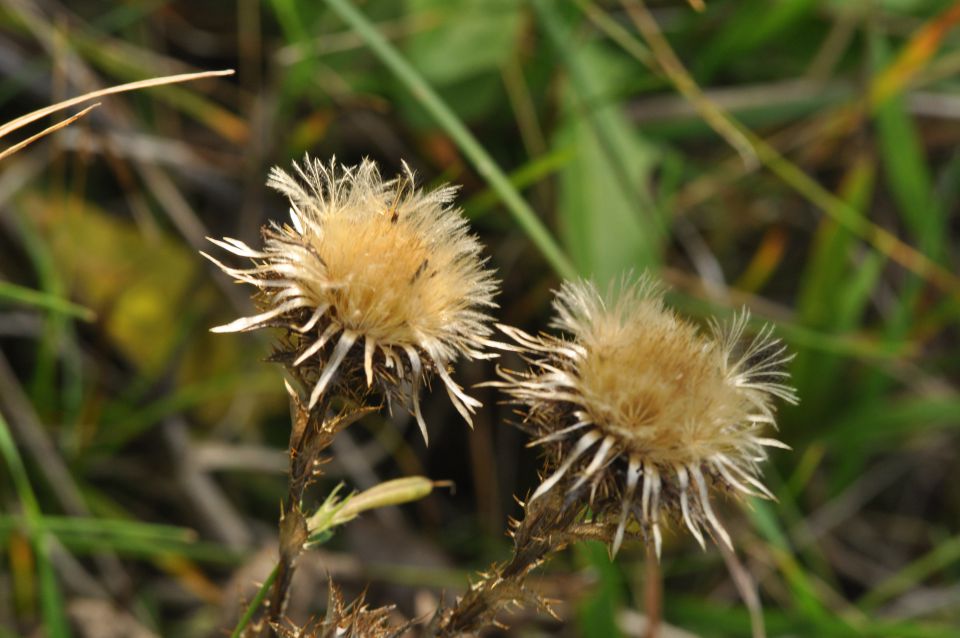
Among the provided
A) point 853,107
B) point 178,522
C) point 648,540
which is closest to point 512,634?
point 178,522

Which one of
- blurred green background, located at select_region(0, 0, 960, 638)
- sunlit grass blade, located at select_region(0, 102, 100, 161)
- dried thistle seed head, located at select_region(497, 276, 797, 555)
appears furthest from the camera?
blurred green background, located at select_region(0, 0, 960, 638)

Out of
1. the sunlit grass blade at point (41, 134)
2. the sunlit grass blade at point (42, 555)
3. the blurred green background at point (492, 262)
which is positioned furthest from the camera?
the blurred green background at point (492, 262)

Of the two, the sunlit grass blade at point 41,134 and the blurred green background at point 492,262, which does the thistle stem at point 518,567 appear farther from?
the blurred green background at point 492,262

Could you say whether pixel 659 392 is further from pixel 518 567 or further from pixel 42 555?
pixel 42 555

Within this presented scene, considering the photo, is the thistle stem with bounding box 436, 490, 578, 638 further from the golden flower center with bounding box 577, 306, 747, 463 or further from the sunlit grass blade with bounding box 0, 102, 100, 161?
the sunlit grass blade with bounding box 0, 102, 100, 161

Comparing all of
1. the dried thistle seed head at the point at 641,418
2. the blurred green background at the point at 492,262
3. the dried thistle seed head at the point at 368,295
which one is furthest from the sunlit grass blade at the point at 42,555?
the dried thistle seed head at the point at 641,418

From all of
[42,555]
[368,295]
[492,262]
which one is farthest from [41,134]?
[492,262]

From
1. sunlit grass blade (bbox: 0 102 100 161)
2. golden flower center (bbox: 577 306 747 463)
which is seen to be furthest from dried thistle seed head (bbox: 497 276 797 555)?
sunlit grass blade (bbox: 0 102 100 161)
